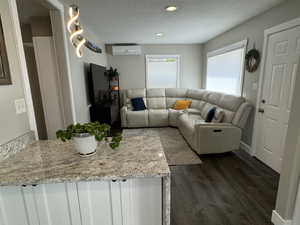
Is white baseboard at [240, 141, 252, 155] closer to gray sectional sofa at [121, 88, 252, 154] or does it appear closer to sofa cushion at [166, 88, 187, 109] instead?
gray sectional sofa at [121, 88, 252, 154]

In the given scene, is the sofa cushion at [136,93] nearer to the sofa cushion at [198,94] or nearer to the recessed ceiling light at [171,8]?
the sofa cushion at [198,94]

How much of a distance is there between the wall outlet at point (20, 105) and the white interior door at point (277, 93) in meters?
3.06

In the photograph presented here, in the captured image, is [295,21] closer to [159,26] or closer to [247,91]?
[247,91]

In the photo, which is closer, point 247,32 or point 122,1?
point 122,1

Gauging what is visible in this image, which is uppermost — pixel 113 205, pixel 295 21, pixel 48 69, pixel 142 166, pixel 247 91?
pixel 295 21

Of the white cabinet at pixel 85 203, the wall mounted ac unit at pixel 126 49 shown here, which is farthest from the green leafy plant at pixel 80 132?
the wall mounted ac unit at pixel 126 49

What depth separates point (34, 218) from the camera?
3.60ft

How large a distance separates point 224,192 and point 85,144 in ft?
6.05

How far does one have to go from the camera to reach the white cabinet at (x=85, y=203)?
1.07 meters

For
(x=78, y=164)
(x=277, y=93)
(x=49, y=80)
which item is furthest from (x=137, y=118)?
(x=78, y=164)

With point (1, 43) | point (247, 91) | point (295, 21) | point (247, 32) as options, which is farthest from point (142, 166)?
point (247, 32)

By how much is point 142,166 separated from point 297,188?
139 cm

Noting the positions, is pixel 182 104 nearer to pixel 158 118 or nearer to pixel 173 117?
pixel 173 117

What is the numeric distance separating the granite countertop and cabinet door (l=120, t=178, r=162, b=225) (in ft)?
0.41
